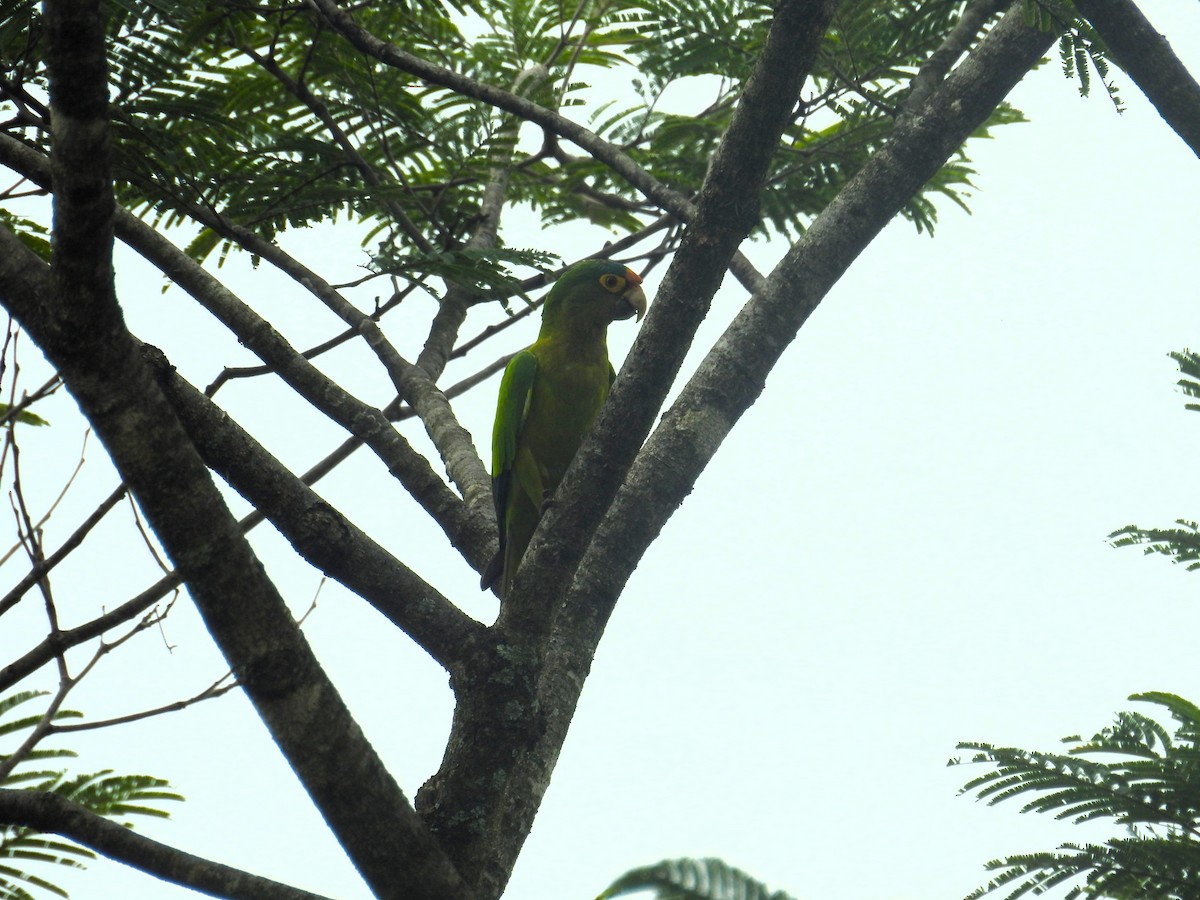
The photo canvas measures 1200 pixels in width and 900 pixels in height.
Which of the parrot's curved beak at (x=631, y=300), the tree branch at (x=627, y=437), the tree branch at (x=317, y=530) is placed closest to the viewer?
the tree branch at (x=317, y=530)

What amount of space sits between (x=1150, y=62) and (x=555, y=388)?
4.12 m

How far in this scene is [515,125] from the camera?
6793mm

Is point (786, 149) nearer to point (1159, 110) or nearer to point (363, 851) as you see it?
point (1159, 110)

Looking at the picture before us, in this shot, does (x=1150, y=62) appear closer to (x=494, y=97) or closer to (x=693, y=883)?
(x=693, y=883)

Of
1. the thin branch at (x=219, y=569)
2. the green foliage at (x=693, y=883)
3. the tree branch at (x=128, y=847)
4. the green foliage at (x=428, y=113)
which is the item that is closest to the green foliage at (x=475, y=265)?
the green foliage at (x=428, y=113)

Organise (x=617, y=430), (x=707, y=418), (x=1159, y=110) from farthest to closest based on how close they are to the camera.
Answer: (x=707, y=418), (x=617, y=430), (x=1159, y=110)

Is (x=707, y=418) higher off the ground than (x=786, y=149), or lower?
lower

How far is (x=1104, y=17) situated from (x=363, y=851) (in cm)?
309

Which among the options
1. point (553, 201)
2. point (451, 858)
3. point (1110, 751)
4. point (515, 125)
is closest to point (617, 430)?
point (451, 858)

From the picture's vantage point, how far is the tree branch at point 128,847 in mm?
2596

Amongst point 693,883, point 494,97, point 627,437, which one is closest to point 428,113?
point 494,97

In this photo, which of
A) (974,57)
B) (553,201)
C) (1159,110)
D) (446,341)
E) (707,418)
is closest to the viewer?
(1159,110)

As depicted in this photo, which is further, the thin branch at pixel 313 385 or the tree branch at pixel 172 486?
the thin branch at pixel 313 385

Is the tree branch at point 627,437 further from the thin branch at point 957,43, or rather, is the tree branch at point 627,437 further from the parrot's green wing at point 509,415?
the parrot's green wing at point 509,415
